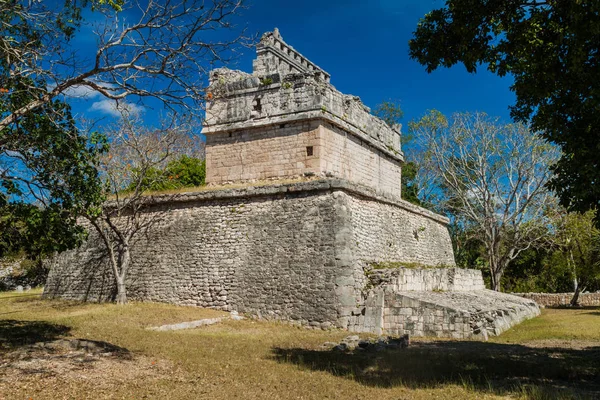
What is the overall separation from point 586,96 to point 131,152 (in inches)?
854

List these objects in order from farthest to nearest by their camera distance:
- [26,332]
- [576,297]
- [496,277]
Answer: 1. [496,277]
2. [576,297]
3. [26,332]

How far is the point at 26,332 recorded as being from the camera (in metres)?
→ 10.4

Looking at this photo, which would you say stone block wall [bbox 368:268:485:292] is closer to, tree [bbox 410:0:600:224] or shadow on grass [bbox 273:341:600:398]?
shadow on grass [bbox 273:341:600:398]

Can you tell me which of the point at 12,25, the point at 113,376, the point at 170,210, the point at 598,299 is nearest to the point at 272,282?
the point at 170,210

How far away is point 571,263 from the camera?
26750 mm

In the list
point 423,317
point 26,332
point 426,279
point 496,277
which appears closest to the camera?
point 26,332

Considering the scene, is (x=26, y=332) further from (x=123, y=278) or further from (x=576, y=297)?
(x=576, y=297)

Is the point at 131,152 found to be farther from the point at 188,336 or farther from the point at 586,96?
the point at 586,96

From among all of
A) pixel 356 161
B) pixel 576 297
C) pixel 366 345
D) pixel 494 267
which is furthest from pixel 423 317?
pixel 576 297

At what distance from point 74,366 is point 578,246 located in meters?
26.1

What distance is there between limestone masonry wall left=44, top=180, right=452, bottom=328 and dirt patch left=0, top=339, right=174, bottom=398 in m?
5.67

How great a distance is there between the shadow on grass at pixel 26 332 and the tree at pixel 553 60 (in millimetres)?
9003

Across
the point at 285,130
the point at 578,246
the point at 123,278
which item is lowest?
the point at 123,278

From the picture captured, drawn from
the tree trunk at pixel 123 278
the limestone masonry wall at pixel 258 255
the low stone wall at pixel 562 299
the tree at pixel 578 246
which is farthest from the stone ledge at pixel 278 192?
the low stone wall at pixel 562 299
